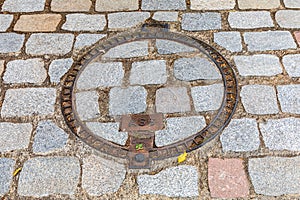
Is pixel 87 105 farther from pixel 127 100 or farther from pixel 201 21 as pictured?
pixel 201 21

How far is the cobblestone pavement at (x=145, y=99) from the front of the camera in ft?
8.20

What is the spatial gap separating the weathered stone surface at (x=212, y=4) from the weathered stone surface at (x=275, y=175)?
5.92ft

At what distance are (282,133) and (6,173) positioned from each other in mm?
1975

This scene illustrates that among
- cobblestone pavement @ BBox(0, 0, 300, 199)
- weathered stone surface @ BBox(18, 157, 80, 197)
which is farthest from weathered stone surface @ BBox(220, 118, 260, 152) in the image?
weathered stone surface @ BBox(18, 157, 80, 197)

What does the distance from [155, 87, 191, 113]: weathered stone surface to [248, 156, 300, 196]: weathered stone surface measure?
0.67m

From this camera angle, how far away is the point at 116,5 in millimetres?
3881

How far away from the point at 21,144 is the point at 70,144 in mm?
361

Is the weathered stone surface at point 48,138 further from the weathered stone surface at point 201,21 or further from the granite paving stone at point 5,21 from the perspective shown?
the weathered stone surface at point 201,21

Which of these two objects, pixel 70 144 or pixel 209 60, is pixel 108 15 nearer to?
pixel 209 60

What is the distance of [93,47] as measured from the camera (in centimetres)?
341

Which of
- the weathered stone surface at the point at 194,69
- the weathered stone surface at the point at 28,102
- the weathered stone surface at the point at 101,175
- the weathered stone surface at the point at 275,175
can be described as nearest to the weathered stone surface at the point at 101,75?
the weathered stone surface at the point at 28,102

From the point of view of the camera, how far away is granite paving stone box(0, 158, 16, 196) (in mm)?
2518

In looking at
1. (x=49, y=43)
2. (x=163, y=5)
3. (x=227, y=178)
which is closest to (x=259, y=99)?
(x=227, y=178)

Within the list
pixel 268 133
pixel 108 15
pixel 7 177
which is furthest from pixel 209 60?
pixel 7 177
